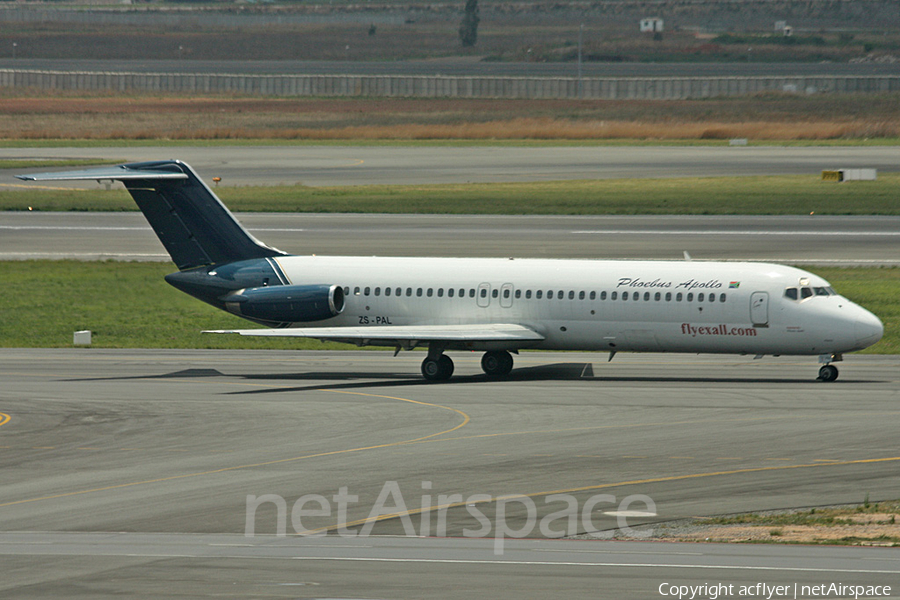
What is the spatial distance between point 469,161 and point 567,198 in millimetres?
22630

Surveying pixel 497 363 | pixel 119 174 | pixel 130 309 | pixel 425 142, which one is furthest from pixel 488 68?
pixel 497 363

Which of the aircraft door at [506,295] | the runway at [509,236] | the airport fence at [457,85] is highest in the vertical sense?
the airport fence at [457,85]

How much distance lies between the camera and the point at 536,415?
31.1m

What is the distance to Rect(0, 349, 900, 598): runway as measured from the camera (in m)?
17.5

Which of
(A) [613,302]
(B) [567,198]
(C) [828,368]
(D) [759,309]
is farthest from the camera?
(B) [567,198]

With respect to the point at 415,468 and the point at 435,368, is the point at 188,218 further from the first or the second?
the point at 415,468

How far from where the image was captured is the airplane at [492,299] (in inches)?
1416

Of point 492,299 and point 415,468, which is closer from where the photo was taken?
point 415,468

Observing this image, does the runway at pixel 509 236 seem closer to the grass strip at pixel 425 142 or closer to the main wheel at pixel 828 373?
the main wheel at pixel 828 373

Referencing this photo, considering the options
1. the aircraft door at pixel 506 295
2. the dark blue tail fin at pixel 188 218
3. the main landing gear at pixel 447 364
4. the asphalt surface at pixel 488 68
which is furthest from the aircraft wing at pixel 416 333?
the asphalt surface at pixel 488 68

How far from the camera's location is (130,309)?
170 feet

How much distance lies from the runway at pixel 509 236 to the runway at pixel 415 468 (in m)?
19.9

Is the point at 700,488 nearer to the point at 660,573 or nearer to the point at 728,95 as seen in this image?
the point at 660,573

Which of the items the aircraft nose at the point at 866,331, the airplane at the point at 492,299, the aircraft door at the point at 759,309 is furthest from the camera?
the airplane at the point at 492,299
